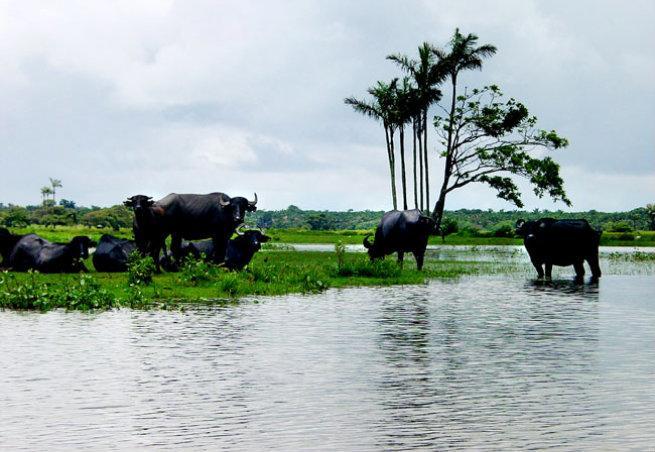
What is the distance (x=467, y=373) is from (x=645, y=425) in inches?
131

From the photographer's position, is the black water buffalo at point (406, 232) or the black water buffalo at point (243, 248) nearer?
the black water buffalo at point (243, 248)

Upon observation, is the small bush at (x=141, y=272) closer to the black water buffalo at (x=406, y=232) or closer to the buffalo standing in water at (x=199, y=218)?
the buffalo standing in water at (x=199, y=218)

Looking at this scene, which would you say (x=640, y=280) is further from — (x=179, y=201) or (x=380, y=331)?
(x=380, y=331)

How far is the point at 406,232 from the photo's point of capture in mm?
31422

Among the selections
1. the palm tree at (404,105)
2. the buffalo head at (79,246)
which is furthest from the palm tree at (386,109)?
the buffalo head at (79,246)

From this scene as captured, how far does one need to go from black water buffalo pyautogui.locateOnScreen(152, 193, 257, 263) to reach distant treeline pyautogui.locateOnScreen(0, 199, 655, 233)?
4198cm

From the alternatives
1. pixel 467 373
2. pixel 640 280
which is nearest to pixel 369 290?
pixel 640 280

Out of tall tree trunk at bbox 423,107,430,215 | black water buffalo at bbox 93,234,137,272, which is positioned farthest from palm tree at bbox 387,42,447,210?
black water buffalo at bbox 93,234,137,272

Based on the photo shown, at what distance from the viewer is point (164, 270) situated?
28016 millimetres

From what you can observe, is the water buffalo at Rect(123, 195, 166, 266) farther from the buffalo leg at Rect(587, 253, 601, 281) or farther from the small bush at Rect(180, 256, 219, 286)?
the buffalo leg at Rect(587, 253, 601, 281)

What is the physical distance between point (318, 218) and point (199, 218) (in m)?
108

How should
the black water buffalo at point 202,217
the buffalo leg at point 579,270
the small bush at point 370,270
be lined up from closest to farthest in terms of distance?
1. the small bush at point 370,270
2. the black water buffalo at point 202,217
3. the buffalo leg at point 579,270

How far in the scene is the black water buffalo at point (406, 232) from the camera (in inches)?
1233

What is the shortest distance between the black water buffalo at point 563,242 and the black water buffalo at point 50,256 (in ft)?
43.5
